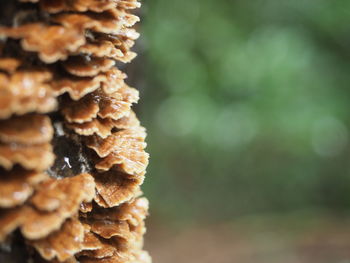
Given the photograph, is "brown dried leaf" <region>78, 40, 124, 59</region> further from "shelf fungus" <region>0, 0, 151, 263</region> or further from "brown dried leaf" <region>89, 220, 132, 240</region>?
"brown dried leaf" <region>89, 220, 132, 240</region>

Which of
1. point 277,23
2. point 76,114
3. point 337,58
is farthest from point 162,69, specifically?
point 76,114

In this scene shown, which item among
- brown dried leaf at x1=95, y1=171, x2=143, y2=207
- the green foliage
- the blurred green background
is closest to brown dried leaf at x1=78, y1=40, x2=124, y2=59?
brown dried leaf at x1=95, y1=171, x2=143, y2=207

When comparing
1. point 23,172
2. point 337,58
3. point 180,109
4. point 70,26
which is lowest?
point 23,172

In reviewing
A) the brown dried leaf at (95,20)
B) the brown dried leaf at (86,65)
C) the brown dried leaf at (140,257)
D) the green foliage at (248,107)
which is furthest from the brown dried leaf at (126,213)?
the green foliage at (248,107)

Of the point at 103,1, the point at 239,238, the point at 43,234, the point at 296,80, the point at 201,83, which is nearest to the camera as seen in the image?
the point at 43,234

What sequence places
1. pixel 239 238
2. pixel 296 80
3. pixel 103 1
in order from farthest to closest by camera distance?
pixel 296 80 < pixel 239 238 < pixel 103 1

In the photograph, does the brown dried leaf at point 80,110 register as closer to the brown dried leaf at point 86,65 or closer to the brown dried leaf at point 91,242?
the brown dried leaf at point 86,65

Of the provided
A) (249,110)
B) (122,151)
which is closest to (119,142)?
(122,151)

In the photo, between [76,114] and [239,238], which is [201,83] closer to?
[239,238]

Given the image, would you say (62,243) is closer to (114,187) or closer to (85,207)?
(85,207)
